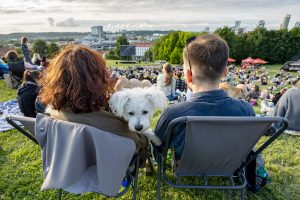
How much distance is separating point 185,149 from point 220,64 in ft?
2.43

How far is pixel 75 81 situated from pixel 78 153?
21.2 inches

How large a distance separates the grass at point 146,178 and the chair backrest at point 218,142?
0.67 meters

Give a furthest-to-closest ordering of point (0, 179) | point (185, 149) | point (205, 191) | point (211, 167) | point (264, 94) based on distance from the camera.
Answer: point (264, 94) → point (0, 179) → point (205, 191) → point (211, 167) → point (185, 149)

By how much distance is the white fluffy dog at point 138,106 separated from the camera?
7.01 feet

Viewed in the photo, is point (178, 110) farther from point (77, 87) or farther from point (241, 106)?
point (77, 87)

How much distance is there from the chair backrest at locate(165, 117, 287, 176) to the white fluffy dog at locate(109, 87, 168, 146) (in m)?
0.44

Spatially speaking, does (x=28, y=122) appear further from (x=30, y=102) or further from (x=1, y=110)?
(x=1, y=110)

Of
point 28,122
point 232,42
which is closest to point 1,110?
point 28,122

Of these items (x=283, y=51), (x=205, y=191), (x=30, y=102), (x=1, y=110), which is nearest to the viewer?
(x=205, y=191)

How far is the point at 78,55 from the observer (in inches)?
65.8

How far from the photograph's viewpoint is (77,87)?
163cm

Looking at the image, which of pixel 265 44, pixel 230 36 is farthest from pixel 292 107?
pixel 265 44

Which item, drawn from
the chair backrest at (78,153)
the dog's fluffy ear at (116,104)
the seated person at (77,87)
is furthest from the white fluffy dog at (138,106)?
the chair backrest at (78,153)

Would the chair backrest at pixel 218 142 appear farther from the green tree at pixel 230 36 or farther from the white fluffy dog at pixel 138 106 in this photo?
the green tree at pixel 230 36
